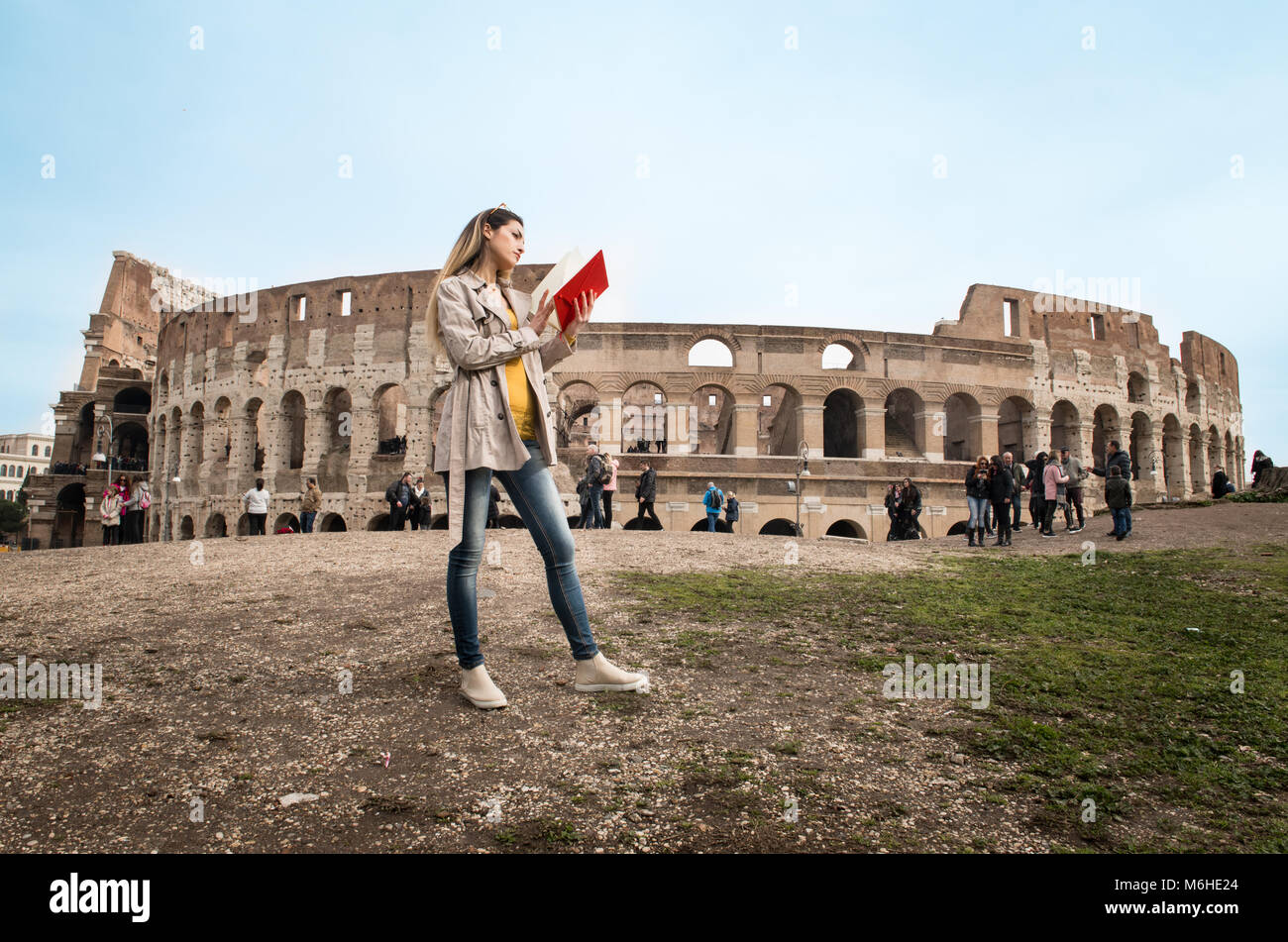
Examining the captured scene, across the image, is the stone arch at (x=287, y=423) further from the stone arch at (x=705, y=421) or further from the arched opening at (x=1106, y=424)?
the arched opening at (x=1106, y=424)

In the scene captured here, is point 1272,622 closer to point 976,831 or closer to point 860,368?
point 976,831

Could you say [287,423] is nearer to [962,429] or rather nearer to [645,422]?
[645,422]

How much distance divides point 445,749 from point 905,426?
27523mm

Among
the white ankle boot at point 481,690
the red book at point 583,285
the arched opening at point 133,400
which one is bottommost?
the white ankle boot at point 481,690

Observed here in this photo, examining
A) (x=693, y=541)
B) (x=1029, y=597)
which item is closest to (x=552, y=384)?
(x=693, y=541)

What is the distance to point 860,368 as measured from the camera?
25.6m

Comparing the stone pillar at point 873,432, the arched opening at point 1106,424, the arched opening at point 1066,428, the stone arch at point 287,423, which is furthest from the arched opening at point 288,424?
the arched opening at point 1106,424

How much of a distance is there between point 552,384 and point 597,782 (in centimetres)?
2271

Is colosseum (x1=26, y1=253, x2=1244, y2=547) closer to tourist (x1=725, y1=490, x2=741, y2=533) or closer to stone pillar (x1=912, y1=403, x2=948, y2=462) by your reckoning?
stone pillar (x1=912, y1=403, x2=948, y2=462)

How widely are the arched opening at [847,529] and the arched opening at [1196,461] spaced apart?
679 inches

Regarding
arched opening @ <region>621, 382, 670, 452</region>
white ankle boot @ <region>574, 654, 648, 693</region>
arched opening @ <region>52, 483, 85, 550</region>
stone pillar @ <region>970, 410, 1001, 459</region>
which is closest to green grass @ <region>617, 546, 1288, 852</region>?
white ankle boot @ <region>574, 654, 648, 693</region>

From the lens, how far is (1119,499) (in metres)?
12.9

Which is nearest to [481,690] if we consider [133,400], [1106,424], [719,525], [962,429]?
[719,525]

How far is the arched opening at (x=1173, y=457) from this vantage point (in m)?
29.6
